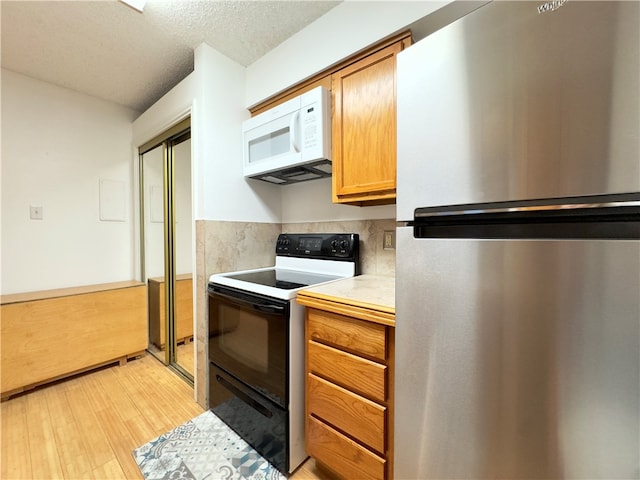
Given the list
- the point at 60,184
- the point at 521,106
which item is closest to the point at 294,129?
the point at 521,106

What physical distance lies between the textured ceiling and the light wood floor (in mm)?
2358

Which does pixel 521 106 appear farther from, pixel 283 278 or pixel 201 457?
pixel 201 457

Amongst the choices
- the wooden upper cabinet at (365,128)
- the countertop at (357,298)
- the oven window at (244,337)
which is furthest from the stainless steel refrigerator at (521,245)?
the oven window at (244,337)

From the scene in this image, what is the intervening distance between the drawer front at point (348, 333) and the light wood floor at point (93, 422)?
2.43ft

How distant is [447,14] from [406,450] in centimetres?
164

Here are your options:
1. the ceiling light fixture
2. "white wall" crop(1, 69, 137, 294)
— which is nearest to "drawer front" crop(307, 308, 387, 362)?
the ceiling light fixture

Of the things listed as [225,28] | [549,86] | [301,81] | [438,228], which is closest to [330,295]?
[438,228]

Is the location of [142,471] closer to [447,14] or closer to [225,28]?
[225,28]

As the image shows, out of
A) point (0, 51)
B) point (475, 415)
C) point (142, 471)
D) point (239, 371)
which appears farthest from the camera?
point (0, 51)

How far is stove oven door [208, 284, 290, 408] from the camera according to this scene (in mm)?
1230

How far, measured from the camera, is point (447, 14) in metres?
1.09

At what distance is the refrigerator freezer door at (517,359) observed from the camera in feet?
1.61

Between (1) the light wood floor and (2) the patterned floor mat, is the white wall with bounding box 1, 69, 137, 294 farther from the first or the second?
(2) the patterned floor mat

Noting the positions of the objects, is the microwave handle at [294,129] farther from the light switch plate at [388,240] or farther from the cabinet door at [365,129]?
the light switch plate at [388,240]
